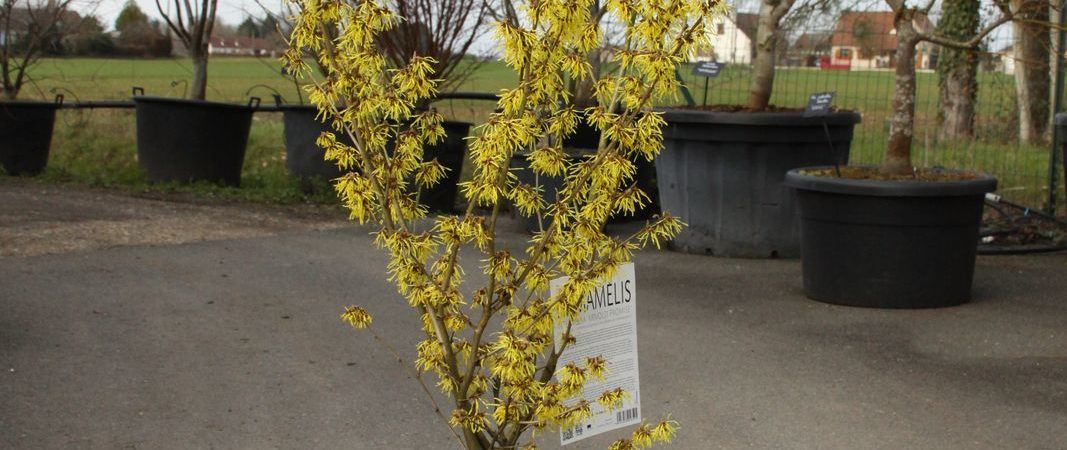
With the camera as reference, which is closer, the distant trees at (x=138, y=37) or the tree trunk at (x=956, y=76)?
the tree trunk at (x=956, y=76)

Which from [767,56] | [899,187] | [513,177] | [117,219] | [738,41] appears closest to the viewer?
[513,177]

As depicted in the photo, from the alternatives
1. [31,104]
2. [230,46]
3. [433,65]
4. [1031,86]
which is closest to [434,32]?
[433,65]

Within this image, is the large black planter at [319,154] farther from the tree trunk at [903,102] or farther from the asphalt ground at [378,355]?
the tree trunk at [903,102]

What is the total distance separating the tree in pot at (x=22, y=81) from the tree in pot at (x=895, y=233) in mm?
7971

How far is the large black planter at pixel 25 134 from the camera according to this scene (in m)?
12.5

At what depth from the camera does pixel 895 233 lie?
732cm

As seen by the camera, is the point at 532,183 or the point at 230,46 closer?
the point at 532,183

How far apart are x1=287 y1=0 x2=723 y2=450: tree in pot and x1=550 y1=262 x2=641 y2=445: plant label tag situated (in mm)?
29

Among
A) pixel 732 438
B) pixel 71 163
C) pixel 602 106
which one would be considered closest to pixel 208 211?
pixel 71 163

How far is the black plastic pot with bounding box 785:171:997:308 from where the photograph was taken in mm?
7273

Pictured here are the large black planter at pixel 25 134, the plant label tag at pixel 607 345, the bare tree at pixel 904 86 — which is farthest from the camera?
the large black planter at pixel 25 134

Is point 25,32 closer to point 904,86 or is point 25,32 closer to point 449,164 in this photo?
point 449,164

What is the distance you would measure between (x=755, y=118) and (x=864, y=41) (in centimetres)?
415

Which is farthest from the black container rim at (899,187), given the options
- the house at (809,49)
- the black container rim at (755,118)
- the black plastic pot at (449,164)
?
the house at (809,49)
